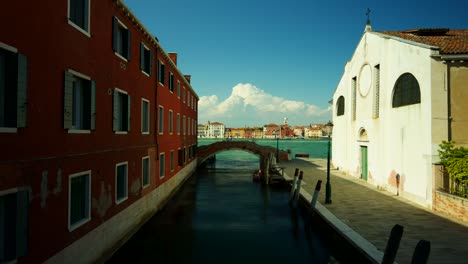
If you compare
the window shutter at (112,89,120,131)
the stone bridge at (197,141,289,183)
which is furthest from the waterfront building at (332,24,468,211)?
the stone bridge at (197,141,289,183)

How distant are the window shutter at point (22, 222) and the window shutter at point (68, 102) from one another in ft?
7.01

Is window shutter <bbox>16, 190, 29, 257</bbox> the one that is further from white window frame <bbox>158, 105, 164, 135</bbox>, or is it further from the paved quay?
white window frame <bbox>158, 105, 164, 135</bbox>

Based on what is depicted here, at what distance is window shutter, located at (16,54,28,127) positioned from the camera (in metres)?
5.97

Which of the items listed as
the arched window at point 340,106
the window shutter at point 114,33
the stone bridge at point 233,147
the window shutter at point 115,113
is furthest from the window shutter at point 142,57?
the stone bridge at point 233,147

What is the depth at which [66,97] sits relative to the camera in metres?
7.78

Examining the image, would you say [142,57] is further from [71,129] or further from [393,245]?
[393,245]

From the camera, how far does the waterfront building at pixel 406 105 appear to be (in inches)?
550

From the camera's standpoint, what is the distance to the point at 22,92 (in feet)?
20.0

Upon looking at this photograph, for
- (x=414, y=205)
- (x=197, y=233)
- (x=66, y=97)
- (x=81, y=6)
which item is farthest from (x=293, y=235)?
(x=81, y=6)

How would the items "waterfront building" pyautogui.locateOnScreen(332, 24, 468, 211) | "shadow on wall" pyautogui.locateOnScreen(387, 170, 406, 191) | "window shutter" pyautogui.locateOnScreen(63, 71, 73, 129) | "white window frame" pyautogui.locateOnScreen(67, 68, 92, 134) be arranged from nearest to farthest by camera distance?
"window shutter" pyautogui.locateOnScreen(63, 71, 73, 129)
"white window frame" pyautogui.locateOnScreen(67, 68, 92, 134)
"waterfront building" pyautogui.locateOnScreen(332, 24, 468, 211)
"shadow on wall" pyautogui.locateOnScreen(387, 170, 406, 191)

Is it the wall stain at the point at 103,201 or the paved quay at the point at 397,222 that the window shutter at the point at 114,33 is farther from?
the paved quay at the point at 397,222

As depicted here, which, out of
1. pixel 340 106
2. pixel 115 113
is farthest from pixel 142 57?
pixel 340 106

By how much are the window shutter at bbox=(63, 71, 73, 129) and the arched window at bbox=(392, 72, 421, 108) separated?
1557 centimetres

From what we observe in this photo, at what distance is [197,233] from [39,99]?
9631mm
